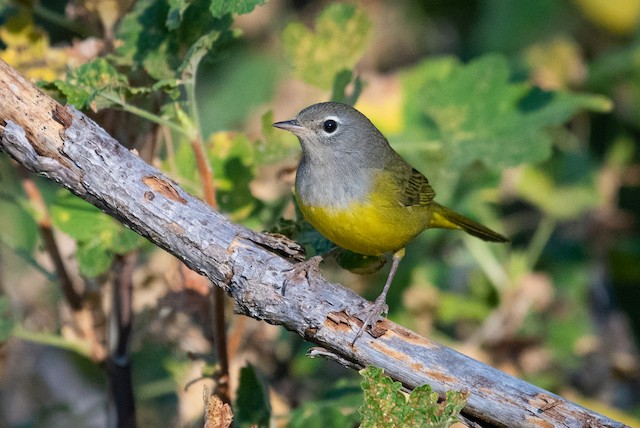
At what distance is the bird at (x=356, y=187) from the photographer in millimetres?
2652

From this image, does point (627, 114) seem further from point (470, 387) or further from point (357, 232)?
point (470, 387)

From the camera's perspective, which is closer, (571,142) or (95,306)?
(95,306)

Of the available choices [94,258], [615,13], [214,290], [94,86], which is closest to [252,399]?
[214,290]

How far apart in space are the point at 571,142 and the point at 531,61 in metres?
0.61

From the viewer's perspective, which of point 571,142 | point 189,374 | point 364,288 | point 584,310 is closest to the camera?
point 189,374

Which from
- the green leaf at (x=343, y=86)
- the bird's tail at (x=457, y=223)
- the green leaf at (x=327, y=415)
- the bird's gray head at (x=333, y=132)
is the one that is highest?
the green leaf at (x=343, y=86)

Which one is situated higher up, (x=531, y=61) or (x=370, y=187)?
(x=370, y=187)

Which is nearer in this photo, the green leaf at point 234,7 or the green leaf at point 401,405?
the green leaf at point 401,405

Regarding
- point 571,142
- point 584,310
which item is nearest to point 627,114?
point 571,142

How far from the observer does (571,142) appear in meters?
4.75

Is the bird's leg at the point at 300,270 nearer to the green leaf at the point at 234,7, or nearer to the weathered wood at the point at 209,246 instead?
the weathered wood at the point at 209,246

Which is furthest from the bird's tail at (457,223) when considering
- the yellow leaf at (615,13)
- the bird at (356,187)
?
the yellow leaf at (615,13)

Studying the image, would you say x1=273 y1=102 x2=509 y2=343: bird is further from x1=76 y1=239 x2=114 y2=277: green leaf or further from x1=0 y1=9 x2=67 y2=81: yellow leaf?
x1=0 y1=9 x2=67 y2=81: yellow leaf

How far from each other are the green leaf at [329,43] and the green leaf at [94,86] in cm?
96
